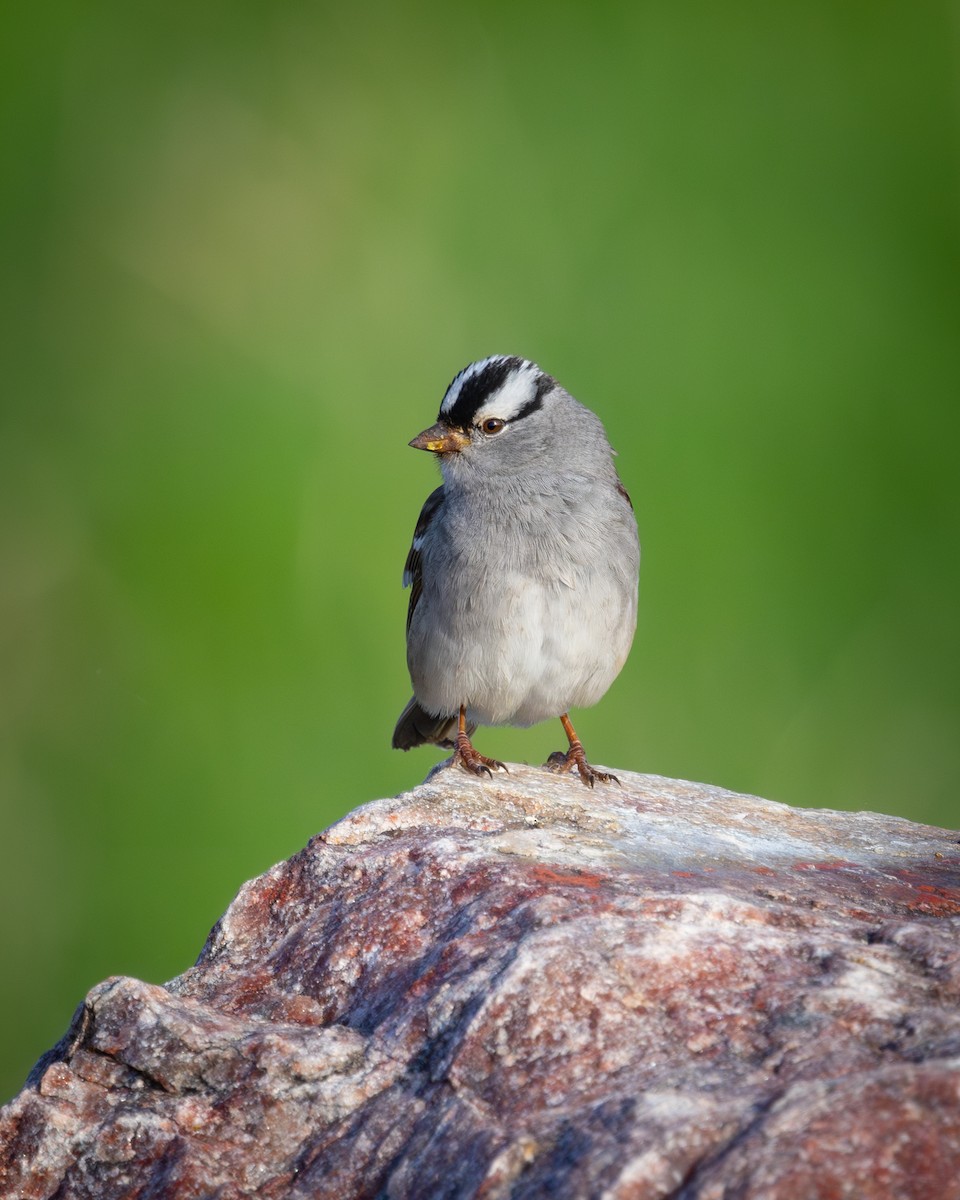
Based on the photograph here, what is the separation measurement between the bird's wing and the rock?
222 cm

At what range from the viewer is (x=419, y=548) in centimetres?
528

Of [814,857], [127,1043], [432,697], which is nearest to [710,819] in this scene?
[814,857]

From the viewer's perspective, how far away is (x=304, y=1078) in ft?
7.83

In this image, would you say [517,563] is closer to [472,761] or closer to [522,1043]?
[472,761]

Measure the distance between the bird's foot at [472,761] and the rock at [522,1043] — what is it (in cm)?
110

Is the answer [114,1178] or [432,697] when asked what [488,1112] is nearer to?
[114,1178]

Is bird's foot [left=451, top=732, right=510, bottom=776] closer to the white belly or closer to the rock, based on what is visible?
the white belly

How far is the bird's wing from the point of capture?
17.4 feet

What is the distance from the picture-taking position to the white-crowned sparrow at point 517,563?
480 centimetres

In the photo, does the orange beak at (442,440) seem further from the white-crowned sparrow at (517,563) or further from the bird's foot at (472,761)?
the bird's foot at (472,761)

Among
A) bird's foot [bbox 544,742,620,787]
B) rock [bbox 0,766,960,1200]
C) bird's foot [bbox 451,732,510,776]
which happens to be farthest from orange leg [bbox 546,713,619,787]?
rock [bbox 0,766,960,1200]

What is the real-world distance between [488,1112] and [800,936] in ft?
2.41

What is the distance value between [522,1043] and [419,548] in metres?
3.20

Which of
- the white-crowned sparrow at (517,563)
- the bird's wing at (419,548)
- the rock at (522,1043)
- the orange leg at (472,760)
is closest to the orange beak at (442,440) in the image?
the white-crowned sparrow at (517,563)
